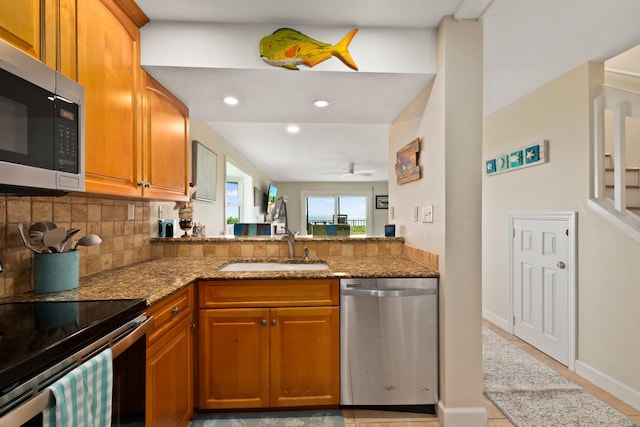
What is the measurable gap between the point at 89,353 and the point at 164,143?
4.63ft

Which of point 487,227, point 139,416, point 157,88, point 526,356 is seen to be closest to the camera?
point 139,416

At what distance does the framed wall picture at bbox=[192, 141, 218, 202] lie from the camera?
302cm

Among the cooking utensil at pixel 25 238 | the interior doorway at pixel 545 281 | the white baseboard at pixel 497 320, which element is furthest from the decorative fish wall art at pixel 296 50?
the white baseboard at pixel 497 320

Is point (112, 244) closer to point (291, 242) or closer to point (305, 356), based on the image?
point (291, 242)

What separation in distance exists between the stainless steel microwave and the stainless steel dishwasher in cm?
141

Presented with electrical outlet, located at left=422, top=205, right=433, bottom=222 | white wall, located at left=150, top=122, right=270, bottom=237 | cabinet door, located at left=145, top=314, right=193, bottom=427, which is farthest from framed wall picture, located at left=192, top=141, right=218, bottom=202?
electrical outlet, located at left=422, top=205, right=433, bottom=222

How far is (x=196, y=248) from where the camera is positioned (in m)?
2.41

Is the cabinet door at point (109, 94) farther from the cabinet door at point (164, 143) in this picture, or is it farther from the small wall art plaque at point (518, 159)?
the small wall art plaque at point (518, 159)

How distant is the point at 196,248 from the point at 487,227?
310 cm

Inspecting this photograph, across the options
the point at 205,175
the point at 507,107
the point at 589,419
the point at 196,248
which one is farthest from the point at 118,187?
the point at 507,107

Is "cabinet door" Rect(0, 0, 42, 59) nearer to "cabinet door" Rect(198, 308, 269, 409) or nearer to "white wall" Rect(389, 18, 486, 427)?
"cabinet door" Rect(198, 308, 269, 409)

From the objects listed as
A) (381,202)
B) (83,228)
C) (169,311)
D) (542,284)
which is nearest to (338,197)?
(381,202)

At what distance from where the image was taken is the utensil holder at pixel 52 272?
53.0 inches

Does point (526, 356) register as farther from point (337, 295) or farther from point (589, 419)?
point (337, 295)
